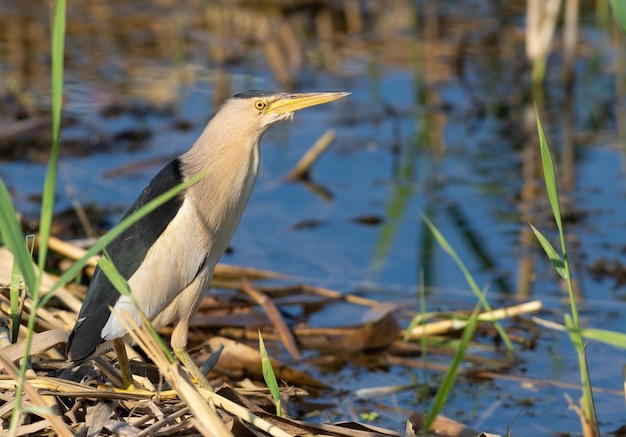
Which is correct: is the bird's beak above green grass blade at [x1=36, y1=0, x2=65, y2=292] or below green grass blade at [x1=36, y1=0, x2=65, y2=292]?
below

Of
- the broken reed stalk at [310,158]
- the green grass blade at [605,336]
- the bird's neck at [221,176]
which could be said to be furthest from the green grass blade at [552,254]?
the broken reed stalk at [310,158]

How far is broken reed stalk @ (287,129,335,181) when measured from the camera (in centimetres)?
632

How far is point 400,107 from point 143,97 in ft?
6.68

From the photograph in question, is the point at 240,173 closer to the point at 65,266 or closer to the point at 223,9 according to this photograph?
the point at 65,266

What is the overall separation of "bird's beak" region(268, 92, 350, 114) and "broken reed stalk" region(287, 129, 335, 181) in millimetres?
2913

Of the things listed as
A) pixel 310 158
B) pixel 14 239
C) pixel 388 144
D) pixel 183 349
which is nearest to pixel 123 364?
pixel 183 349

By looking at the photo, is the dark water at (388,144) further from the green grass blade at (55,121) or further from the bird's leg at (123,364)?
the green grass blade at (55,121)

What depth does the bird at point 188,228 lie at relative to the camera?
10.4 feet

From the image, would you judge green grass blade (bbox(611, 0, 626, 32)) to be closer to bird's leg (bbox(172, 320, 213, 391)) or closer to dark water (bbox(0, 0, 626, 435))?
bird's leg (bbox(172, 320, 213, 391))

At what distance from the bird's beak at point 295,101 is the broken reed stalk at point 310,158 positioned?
9.56 feet

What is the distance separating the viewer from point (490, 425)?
3875mm

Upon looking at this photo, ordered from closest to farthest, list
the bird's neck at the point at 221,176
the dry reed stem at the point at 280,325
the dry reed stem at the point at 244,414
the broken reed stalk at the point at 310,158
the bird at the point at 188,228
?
1. the dry reed stem at the point at 244,414
2. the bird at the point at 188,228
3. the bird's neck at the point at 221,176
4. the dry reed stem at the point at 280,325
5. the broken reed stalk at the point at 310,158

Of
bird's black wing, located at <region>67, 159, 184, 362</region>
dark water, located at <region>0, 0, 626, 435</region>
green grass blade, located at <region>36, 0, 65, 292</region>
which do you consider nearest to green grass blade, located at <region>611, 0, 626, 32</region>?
green grass blade, located at <region>36, 0, 65, 292</region>

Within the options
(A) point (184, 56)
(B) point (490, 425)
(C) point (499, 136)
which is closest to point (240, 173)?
(B) point (490, 425)
